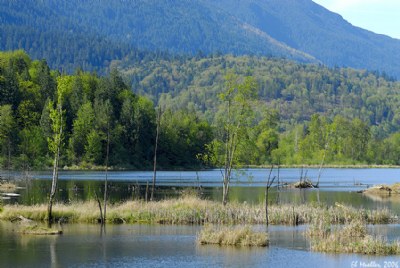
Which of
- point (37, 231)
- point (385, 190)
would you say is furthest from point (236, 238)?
point (385, 190)

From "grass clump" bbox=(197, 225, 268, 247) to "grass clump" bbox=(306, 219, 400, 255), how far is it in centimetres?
361

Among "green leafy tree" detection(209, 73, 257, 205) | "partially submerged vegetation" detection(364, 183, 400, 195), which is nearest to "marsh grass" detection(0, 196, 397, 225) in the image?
"green leafy tree" detection(209, 73, 257, 205)

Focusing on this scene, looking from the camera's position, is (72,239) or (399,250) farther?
(72,239)

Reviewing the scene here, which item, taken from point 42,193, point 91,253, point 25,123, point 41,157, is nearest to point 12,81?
point 25,123

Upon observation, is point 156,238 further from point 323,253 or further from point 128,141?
point 128,141

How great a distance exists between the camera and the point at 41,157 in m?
161

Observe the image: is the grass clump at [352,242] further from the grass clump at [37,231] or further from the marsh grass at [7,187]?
the marsh grass at [7,187]

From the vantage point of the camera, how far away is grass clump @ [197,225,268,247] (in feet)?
159

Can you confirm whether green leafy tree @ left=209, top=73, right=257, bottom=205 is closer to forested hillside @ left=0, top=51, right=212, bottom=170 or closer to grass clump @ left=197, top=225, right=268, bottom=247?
grass clump @ left=197, top=225, right=268, bottom=247

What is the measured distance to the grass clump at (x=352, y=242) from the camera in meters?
44.4

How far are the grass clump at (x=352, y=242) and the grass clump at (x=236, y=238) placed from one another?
11.8 ft

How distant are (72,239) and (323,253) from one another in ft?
59.7

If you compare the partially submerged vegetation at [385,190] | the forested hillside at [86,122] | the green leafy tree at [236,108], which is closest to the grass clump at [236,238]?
the green leafy tree at [236,108]

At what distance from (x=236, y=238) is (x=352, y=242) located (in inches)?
306
